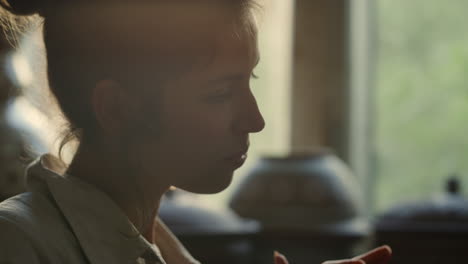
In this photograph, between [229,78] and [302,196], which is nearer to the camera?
[229,78]

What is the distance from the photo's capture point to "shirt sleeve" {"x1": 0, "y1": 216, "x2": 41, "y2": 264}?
2.02 feet

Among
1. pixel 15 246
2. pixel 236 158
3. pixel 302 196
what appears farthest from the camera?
pixel 302 196

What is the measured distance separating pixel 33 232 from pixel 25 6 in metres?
0.19

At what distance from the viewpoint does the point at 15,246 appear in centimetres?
62

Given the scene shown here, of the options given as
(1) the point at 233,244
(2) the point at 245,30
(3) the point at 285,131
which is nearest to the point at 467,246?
(1) the point at 233,244

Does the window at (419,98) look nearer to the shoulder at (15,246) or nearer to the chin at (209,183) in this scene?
the chin at (209,183)

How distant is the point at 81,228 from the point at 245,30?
0.21 meters

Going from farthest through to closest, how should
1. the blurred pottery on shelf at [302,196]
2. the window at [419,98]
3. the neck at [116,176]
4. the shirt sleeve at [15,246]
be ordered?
the window at [419,98]
the blurred pottery on shelf at [302,196]
the neck at [116,176]
the shirt sleeve at [15,246]

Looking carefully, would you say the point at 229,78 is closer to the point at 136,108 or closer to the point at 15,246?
the point at 136,108

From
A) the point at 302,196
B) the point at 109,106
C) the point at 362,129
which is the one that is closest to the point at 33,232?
the point at 109,106

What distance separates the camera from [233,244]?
7.14ft

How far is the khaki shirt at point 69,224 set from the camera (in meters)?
0.64

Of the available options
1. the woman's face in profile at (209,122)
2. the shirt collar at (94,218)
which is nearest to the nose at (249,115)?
the woman's face in profile at (209,122)

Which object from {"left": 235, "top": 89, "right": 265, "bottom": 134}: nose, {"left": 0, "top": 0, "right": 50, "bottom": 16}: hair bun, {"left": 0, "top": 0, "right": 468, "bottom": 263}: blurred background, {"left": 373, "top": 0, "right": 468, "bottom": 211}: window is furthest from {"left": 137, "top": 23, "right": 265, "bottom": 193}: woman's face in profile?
{"left": 373, "top": 0, "right": 468, "bottom": 211}: window
